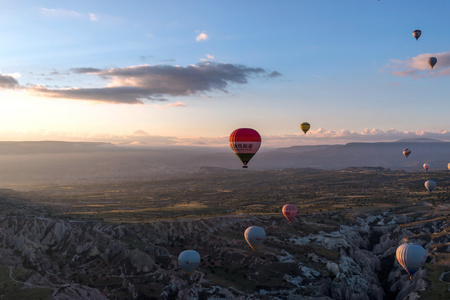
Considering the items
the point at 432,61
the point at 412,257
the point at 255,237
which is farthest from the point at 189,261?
the point at 432,61

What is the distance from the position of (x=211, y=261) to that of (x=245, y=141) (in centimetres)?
2586

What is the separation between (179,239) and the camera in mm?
82562

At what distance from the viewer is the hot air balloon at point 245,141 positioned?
263 feet

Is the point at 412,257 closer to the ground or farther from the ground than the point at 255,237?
closer to the ground

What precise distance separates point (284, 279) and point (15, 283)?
4243 centimetres

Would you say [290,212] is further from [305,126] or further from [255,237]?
[305,126]

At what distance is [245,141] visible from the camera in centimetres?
8025

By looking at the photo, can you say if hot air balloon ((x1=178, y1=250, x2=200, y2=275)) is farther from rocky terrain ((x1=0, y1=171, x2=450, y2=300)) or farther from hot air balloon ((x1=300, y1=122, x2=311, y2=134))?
hot air balloon ((x1=300, y1=122, x2=311, y2=134))

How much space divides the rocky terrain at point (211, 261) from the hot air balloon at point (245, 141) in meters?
19.9

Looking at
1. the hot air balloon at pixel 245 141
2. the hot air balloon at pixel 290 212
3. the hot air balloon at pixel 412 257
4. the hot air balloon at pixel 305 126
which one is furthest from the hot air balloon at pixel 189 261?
the hot air balloon at pixel 305 126

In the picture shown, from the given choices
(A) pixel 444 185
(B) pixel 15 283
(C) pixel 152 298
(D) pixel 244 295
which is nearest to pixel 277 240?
(D) pixel 244 295

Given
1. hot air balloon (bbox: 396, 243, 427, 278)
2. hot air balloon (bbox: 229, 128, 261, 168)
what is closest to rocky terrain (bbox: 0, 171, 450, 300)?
hot air balloon (bbox: 396, 243, 427, 278)

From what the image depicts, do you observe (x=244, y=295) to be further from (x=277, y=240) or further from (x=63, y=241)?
(x=63, y=241)

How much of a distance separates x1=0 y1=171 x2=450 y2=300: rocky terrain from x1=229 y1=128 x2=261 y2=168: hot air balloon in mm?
19884
